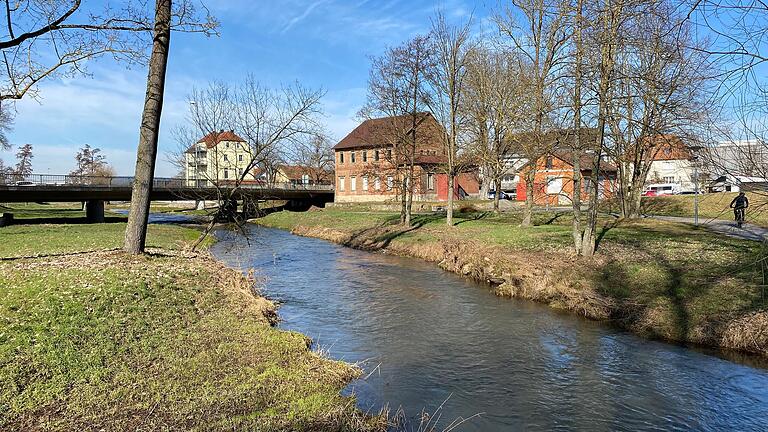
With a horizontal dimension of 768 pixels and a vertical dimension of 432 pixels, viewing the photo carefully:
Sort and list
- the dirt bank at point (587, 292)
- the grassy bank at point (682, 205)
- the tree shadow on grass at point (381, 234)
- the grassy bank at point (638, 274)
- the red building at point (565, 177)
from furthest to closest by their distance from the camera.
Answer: the grassy bank at point (682, 205) → the tree shadow on grass at point (381, 234) → the red building at point (565, 177) → the grassy bank at point (638, 274) → the dirt bank at point (587, 292)

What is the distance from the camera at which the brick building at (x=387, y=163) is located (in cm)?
3169

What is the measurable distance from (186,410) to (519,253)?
49.7 feet

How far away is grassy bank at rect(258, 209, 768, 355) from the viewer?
11.2 metres

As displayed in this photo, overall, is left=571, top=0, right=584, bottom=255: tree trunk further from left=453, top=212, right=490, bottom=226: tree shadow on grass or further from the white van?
the white van

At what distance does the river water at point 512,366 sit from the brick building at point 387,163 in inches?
677

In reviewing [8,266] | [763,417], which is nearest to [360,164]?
[8,266]

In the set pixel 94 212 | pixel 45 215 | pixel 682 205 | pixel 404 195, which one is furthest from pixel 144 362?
pixel 45 215

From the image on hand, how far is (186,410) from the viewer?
572cm

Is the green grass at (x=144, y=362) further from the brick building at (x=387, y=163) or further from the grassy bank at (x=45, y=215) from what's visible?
the grassy bank at (x=45, y=215)

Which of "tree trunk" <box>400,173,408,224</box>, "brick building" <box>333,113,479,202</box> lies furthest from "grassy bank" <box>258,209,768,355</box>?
"brick building" <box>333,113,479,202</box>

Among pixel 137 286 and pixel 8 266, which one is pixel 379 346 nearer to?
pixel 137 286

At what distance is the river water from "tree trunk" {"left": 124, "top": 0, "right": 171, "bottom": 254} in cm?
408

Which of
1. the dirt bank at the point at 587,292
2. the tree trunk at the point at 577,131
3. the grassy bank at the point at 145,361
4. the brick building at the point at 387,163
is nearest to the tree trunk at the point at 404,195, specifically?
the brick building at the point at 387,163

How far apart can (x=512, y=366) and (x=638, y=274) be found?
278 inches
